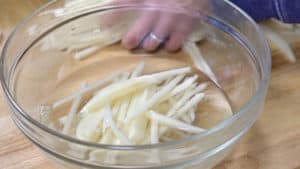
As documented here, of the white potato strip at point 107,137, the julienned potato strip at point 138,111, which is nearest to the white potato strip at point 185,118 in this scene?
the julienned potato strip at point 138,111

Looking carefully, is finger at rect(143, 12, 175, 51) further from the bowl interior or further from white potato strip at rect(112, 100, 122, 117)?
white potato strip at rect(112, 100, 122, 117)

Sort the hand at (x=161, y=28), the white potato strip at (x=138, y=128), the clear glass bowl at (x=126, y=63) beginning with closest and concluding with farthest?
the clear glass bowl at (x=126, y=63) < the white potato strip at (x=138, y=128) < the hand at (x=161, y=28)

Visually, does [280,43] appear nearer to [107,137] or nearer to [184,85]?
[184,85]

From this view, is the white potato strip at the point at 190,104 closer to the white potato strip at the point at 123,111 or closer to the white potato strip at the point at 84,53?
the white potato strip at the point at 123,111

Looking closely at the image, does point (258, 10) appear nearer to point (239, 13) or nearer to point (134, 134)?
point (239, 13)

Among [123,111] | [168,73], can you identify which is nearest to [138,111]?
[123,111]

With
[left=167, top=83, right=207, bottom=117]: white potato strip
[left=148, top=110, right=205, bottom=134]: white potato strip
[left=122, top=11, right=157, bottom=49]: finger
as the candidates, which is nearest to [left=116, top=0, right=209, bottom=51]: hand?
[left=122, top=11, right=157, bottom=49]: finger

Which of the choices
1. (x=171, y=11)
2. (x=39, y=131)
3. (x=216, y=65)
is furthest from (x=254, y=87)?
(x=39, y=131)
